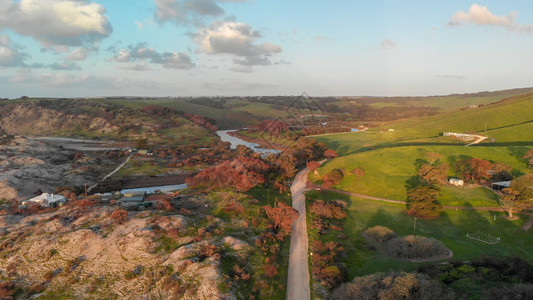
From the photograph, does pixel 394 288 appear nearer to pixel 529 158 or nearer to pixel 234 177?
pixel 234 177

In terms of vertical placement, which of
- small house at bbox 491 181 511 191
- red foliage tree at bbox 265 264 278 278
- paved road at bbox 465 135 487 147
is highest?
paved road at bbox 465 135 487 147

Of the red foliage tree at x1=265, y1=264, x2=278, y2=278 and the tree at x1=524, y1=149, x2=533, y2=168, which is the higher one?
the tree at x1=524, y1=149, x2=533, y2=168

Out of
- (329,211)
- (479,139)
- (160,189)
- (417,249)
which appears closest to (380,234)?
(417,249)

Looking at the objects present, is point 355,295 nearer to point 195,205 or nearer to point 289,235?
point 289,235

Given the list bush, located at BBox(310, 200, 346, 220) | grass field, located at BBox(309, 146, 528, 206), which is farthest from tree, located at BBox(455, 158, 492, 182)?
bush, located at BBox(310, 200, 346, 220)

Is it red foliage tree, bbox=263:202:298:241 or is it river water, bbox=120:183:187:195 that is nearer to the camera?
red foliage tree, bbox=263:202:298:241

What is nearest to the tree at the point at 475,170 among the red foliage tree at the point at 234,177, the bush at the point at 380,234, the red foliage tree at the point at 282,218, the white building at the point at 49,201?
the bush at the point at 380,234

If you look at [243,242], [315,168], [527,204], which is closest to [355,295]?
[243,242]

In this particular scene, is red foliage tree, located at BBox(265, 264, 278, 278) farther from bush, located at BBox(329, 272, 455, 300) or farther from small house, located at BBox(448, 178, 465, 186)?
small house, located at BBox(448, 178, 465, 186)
